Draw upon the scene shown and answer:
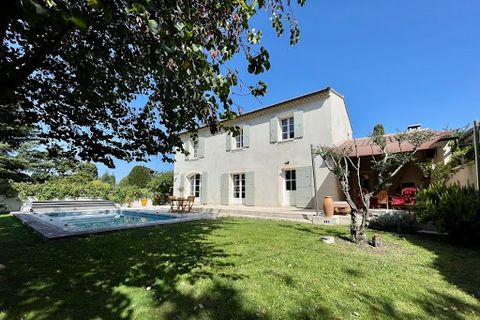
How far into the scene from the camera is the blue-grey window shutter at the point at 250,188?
53.2ft

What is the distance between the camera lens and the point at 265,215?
12320 mm

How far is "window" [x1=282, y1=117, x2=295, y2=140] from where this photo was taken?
15062mm

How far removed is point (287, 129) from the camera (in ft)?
50.2

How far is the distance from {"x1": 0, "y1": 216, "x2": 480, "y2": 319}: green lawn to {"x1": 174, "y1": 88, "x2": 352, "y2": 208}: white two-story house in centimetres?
718

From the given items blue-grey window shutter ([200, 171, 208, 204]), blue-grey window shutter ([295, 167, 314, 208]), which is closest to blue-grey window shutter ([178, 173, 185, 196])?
blue-grey window shutter ([200, 171, 208, 204])

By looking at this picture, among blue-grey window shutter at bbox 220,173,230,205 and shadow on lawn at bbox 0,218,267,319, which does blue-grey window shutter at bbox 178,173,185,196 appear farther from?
shadow on lawn at bbox 0,218,267,319

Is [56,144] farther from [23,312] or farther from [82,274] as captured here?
[23,312]

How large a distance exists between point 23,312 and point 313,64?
15.5 meters

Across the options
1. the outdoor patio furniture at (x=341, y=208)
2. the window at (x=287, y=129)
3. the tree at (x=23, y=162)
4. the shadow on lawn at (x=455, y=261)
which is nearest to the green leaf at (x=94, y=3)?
the shadow on lawn at (x=455, y=261)

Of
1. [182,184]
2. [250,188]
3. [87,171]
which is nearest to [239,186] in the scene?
[250,188]

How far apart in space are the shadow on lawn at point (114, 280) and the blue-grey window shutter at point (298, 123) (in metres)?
9.32

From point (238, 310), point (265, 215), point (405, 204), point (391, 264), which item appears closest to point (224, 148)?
point (265, 215)

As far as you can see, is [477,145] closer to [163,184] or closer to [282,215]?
[282,215]

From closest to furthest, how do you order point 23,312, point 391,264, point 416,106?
point 23,312 < point 391,264 < point 416,106
